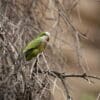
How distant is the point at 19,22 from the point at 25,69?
183 millimetres

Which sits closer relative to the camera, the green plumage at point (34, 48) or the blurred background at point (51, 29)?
the green plumage at point (34, 48)

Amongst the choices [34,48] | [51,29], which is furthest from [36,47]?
[51,29]

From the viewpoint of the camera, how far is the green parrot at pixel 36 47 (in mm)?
1457

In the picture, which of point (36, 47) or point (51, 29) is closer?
point (36, 47)

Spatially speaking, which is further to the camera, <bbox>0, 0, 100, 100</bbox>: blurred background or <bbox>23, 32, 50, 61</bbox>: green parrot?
<bbox>0, 0, 100, 100</bbox>: blurred background

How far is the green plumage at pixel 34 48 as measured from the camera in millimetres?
1459

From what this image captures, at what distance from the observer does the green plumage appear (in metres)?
1.46

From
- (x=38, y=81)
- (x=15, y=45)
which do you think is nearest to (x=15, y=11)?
(x=15, y=45)

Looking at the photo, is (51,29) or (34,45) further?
(51,29)

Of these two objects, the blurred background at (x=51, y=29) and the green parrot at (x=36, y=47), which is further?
the blurred background at (x=51, y=29)

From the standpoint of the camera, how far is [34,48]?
1466 mm

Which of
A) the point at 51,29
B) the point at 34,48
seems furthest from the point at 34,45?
the point at 51,29

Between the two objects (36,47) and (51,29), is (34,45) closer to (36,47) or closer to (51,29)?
(36,47)

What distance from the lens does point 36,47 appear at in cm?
146
